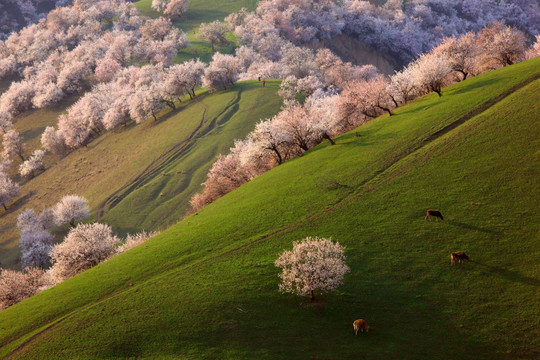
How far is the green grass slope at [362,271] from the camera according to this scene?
23.3m

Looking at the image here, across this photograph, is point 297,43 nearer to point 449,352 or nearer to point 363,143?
point 363,143

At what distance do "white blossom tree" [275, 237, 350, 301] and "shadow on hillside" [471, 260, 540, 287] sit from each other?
10190 millimetres

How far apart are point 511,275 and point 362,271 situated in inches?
392

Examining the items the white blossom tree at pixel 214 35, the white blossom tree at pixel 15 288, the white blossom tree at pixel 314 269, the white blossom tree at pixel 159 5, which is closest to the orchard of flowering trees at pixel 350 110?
the white blossom tree at pixel 15 288

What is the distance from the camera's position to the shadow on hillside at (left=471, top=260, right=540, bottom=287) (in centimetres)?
2445

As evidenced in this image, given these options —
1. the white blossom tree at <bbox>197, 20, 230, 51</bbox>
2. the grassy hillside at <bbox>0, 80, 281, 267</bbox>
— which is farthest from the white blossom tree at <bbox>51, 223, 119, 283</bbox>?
the white blossom tree at <bbox>197, 20, 230, 51</bbox>

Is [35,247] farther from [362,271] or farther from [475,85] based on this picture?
[475,85]

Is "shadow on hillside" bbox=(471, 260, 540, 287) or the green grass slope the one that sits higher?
the green grass slope

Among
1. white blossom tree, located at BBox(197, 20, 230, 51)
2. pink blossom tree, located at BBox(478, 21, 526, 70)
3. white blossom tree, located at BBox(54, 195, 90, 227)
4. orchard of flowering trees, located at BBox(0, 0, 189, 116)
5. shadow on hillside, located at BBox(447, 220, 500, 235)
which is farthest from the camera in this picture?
white blossom tree, located at BBox(197, 20, 230, 51)

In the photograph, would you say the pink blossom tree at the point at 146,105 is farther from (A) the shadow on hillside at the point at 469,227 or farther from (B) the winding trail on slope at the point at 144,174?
(A) the shadow on hillside at the point at 469,227

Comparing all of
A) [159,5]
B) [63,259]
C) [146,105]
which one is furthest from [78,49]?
[63,259]

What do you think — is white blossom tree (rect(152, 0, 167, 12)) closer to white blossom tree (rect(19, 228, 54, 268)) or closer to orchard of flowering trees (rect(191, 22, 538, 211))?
white blossom tree (rect(19, 228, 54, 268))

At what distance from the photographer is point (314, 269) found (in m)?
25.7

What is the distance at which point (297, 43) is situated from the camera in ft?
528
